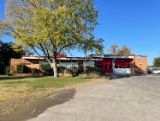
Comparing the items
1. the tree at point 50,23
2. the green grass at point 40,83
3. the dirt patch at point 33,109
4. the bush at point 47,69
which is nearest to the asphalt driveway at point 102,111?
the dirt patch at point 33,109

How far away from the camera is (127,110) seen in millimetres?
13719

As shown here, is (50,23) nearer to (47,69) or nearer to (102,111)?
(47,69)

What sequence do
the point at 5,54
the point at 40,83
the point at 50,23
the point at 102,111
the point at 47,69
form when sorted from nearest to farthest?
the point at 102,111
the point at 40,83
the point at 50,23
the point at 47,69
the point at 5,54

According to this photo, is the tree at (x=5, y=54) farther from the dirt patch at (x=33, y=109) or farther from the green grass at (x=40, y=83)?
the dirt patch at (x=33, y=109)

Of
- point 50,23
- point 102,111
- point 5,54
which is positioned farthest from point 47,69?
point 102,111

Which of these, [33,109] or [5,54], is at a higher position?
[5,54]

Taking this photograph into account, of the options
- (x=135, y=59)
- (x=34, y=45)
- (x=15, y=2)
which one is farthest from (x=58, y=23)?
(x=135, y=59)

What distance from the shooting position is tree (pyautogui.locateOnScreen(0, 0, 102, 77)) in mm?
34219

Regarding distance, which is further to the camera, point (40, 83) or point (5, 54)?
point (5, 54)

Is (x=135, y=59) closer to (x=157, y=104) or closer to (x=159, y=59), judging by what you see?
(x=159, y=59)

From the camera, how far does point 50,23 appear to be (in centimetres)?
3406

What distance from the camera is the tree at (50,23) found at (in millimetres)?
34219

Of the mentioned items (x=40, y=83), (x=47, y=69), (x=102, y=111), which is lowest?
(x=102, y=111)

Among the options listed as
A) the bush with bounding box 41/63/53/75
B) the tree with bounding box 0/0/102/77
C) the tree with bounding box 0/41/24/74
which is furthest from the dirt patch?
the tree with bounding box 0/41/24/74
